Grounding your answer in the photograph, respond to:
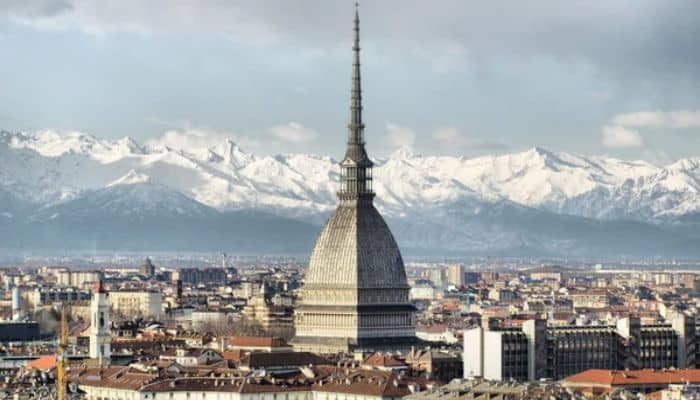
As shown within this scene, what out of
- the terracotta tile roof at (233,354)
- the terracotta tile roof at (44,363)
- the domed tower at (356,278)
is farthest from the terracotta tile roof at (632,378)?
the domed tower at (356,278)

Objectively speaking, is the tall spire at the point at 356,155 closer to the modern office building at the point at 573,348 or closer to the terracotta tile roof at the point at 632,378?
the modern office building at the point at 573,348

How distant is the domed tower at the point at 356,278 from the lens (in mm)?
151875

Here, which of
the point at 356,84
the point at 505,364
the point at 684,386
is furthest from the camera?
the point at 356,84

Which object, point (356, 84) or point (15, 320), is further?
point (15, 320)

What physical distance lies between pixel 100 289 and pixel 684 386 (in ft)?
150

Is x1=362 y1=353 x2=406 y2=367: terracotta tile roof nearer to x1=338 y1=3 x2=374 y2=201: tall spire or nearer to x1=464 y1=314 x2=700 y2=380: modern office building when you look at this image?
x1=464 y1=314 x2=700 y2=380: modern office building

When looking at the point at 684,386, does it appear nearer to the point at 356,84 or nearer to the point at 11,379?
the point at 11,379

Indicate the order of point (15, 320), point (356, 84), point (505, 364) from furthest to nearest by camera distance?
point (15, 320) < point (356, 84) < point (505, 364)

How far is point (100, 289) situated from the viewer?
450 ft

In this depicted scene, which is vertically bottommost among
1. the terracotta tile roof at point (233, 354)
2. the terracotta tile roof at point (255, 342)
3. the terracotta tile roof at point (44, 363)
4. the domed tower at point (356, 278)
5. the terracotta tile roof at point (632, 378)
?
the terracotta tile roof at point (632, 378)

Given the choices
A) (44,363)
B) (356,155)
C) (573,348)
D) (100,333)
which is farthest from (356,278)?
(44,363)

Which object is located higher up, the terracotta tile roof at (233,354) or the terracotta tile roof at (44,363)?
the terracotta tile roof at (233,354)

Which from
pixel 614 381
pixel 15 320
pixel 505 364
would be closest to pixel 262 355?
pixel 505 364

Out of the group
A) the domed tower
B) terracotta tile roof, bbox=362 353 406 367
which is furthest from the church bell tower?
→ the domed tower
